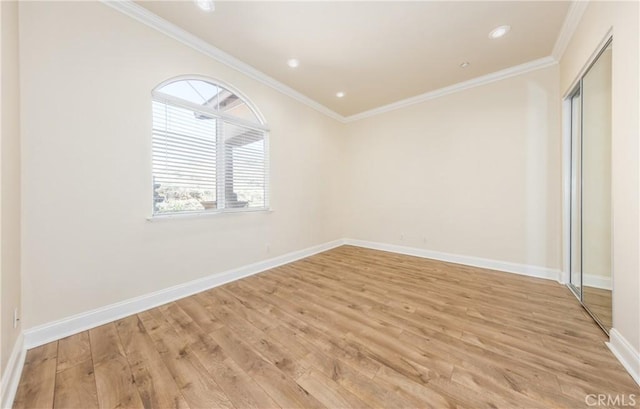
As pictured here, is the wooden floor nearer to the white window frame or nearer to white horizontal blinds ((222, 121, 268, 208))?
the white window frame

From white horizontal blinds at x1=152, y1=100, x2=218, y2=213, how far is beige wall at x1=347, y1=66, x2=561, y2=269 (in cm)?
322

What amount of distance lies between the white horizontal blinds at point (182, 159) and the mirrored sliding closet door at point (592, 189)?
3971mm

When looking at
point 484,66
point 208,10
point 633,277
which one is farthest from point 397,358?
point 484,66

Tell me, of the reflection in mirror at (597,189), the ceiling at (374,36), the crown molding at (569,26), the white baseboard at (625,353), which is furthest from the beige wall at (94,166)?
the reflection in mirror at (597,189)

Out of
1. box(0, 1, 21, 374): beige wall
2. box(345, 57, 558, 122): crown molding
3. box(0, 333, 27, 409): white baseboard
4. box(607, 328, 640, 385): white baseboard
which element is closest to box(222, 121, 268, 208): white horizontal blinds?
box(0, 1, 21, 374): beige wall

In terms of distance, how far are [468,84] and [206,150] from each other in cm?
410

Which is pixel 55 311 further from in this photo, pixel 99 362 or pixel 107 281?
pixel 99 362

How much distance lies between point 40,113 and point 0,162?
2.34 ft

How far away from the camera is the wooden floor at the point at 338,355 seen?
1284mm

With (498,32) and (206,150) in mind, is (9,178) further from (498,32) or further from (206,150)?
(498,32)

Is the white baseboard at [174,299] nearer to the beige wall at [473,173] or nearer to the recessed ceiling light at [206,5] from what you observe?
the beige wall at [473,173]

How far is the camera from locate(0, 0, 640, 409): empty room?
A: 4.67 feet

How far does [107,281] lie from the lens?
2074 mm

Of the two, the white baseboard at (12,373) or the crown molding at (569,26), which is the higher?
the crown molding at (569,26)
